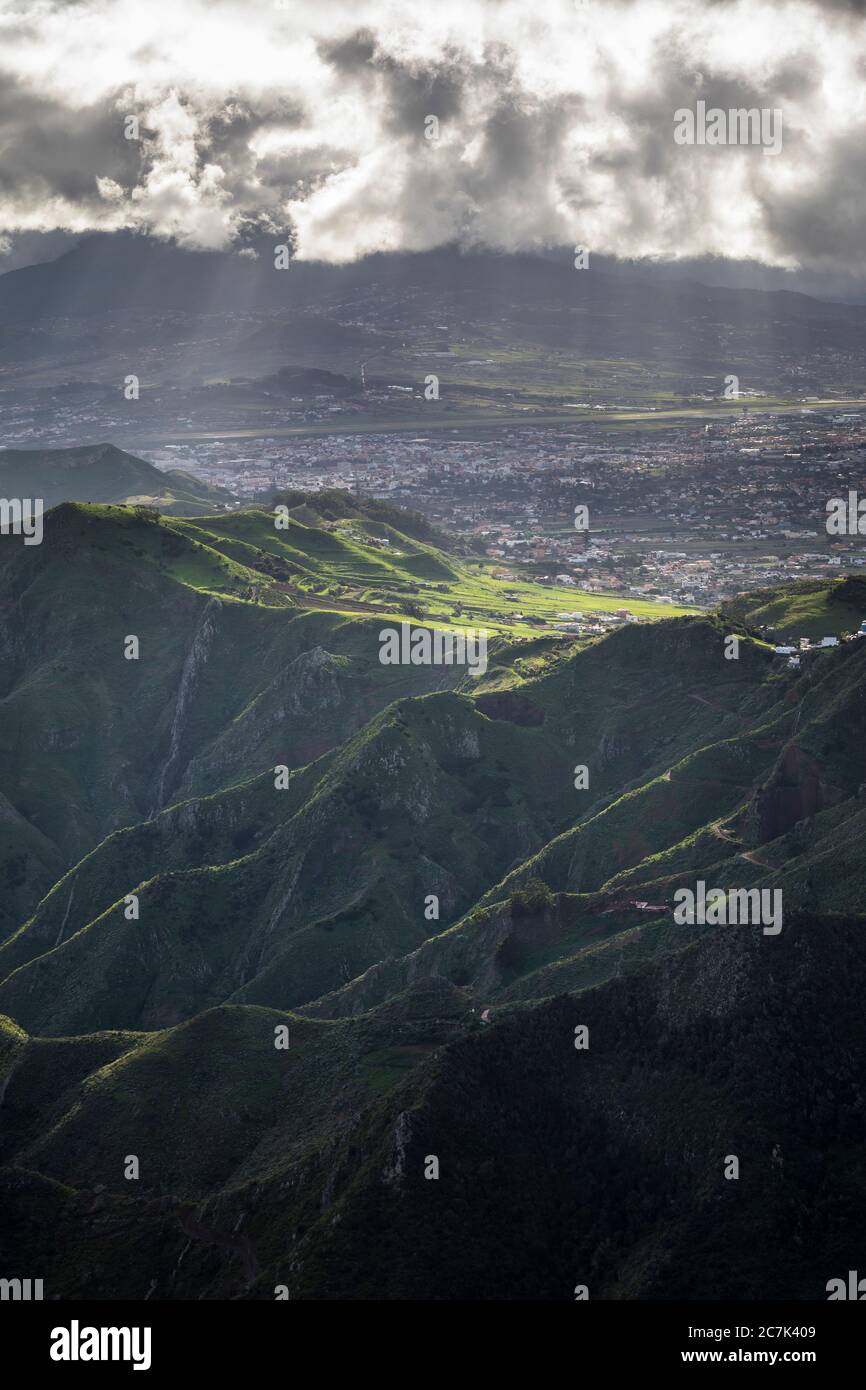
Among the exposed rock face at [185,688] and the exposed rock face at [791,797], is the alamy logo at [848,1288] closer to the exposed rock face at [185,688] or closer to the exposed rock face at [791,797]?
the exposed rock face at [791,797]

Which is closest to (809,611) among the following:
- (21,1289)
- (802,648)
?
(802,648)

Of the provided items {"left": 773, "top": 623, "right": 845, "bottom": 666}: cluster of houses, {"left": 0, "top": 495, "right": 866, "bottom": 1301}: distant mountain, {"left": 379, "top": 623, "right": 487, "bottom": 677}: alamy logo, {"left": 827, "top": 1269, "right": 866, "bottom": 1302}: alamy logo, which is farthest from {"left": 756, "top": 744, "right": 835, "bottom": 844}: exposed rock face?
{"left": 379, "top": 623, "right": 487, "bottom": 677}: alamy logo

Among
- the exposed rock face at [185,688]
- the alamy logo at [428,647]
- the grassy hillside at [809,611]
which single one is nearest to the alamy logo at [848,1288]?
the grassy hillside at [809,611]

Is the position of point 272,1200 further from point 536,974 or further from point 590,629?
point 590,629

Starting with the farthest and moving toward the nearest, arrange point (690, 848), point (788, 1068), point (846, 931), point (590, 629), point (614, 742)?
1. point (590, 629)
2. point (614, 742)
3. point (690, 848)
4. point (846, 931)
5. point (788, 1068)

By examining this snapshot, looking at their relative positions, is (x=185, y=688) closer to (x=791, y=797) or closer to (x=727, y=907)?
(x=791, y=797)

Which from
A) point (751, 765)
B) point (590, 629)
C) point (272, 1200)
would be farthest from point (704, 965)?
point (590, 629)
